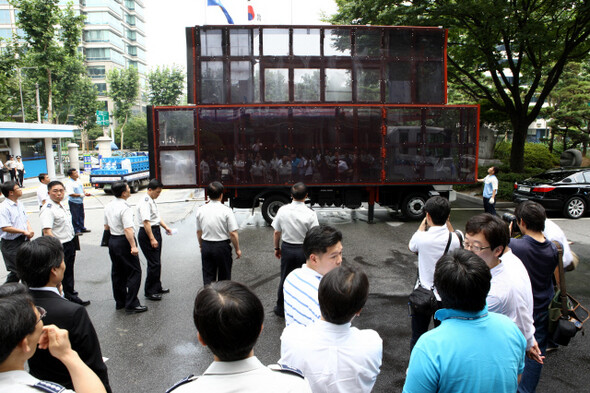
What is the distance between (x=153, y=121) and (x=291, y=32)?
3949 millimetres

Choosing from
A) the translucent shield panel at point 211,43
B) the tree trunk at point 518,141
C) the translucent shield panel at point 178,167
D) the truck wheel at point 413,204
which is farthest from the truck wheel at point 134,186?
the tree trunk at point 518,141

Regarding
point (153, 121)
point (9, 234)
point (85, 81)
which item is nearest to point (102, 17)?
point (85, 81)

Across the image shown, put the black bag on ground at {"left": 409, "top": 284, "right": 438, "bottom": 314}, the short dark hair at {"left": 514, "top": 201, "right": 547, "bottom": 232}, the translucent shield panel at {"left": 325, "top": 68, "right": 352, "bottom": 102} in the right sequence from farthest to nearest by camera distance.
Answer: the translucent shield panel at {"left": 325, "top": 68, "right": 352, "bottom": 102}
the black bag on ground at {"left": 409, "top": 284, "right": 438, "bottom": 314}
the short dark hair at {"left": 514, "top": 201, "right": 547, "bottom": 232}

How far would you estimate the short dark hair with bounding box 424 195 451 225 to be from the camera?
347cm

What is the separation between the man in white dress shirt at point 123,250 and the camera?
5211 mm

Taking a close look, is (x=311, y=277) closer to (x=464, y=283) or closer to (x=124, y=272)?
(x=464, y=283)

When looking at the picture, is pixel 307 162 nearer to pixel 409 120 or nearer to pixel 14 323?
pixel 409 120

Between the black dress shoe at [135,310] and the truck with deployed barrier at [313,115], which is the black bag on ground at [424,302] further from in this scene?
the truck with deployed barrier at [313,115]

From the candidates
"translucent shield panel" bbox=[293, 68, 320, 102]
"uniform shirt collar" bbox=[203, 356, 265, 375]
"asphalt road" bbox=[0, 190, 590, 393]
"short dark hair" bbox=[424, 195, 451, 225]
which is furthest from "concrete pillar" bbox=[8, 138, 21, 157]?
"uniform shirt collar" bbox=[203, 356, 265, 375]

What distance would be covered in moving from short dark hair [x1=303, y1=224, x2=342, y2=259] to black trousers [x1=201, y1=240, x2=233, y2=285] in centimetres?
213

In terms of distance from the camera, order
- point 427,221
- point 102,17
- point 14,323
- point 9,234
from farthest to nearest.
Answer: point 102,17
point 9,234
point 427,221
point 14,323

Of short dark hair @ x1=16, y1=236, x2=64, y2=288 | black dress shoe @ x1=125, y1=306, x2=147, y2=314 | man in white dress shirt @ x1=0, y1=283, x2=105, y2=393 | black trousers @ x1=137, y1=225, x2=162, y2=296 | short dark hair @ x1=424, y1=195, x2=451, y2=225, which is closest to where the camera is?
man in white dress shirt @ x1=0, y1=283, x2=105, y2=393

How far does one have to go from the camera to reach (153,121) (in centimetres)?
986

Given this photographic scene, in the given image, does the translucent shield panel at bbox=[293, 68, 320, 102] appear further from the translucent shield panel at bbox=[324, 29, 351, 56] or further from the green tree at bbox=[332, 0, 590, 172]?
the green tree at bbox=[332, 0, 590, 172]
